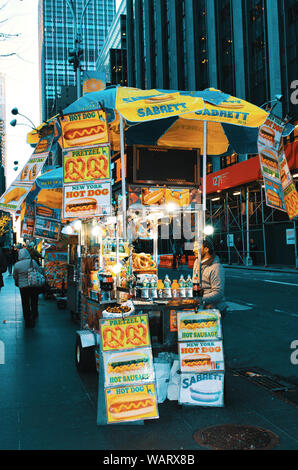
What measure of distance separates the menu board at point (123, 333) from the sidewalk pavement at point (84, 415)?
32.5 inches

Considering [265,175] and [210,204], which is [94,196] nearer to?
[265,175]

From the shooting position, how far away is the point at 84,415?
16.6 ft

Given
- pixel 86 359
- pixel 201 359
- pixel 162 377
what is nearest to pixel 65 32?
pixel 86 359

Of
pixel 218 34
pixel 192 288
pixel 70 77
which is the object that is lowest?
pixel 192 288

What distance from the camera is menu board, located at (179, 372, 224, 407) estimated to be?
209 inches

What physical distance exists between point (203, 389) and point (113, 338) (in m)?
1.26

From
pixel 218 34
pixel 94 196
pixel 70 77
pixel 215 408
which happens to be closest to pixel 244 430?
pixel 215 408

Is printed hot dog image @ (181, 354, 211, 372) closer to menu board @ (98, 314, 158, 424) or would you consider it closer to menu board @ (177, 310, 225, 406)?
menu board @ (177, 310, 225, 406)

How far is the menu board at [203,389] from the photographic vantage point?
17.4ft

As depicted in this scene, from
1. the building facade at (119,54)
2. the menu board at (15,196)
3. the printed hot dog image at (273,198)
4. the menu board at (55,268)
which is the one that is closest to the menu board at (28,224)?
the menu board at (55,268)

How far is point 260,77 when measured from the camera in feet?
117

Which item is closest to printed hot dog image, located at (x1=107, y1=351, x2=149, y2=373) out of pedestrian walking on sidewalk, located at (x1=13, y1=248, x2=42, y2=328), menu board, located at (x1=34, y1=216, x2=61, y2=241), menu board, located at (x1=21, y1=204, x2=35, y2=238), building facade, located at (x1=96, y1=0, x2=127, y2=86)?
pedestrian walking on sidewalk, located at (x1=13, y1=248, x2=42, y2=328)

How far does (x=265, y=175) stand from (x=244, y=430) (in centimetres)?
341

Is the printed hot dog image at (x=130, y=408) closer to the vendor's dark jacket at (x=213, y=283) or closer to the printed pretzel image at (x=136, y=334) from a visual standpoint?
the printed pretzel image at (x=136, y=334)
